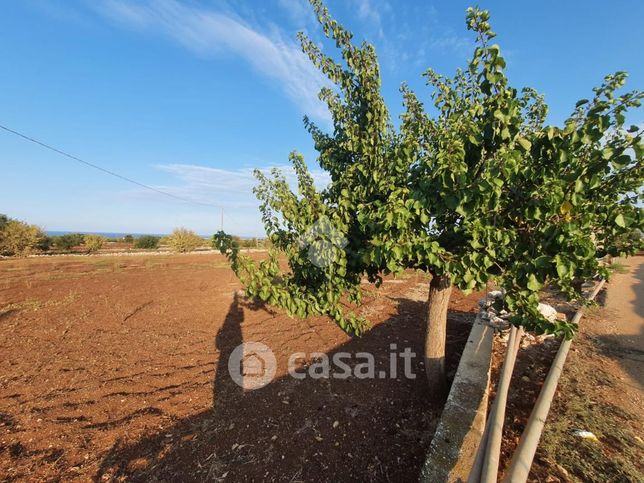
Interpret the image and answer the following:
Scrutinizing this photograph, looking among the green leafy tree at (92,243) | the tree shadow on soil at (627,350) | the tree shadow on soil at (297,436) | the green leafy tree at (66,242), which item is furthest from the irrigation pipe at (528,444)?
the green leafy tree at (66,242)

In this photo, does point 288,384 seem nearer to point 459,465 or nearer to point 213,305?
point 459,465

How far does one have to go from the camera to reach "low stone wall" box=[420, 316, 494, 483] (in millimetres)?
2906

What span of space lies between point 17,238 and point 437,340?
39468mm

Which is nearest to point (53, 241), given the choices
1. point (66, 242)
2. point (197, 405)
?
point (66, 242)

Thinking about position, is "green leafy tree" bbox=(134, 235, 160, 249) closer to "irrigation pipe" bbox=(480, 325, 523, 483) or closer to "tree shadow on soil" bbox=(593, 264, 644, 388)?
"tree shadow on soil" bbox=(593, 264, 644, 388)

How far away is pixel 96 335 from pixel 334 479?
25.1ft

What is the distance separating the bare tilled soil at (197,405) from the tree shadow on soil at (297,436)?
1 cm

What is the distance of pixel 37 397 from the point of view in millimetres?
5020

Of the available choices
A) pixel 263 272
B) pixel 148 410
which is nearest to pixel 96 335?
pixel 148 410

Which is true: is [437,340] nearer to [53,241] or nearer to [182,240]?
[182,240]

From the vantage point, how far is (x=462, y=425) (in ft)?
11.1

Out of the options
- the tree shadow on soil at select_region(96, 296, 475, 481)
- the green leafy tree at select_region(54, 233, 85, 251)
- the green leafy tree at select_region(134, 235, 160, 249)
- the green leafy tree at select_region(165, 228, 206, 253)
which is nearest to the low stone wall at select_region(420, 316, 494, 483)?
the tree shadow on soil at select_region(96, 296, 475, 481)

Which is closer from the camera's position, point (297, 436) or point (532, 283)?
point (532, 283)

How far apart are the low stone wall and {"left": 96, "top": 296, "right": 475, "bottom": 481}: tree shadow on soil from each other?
19.2 inches
